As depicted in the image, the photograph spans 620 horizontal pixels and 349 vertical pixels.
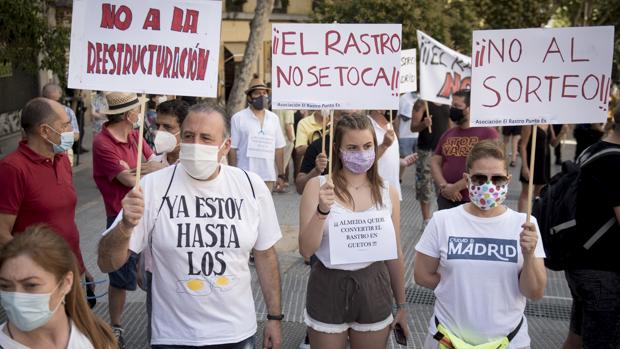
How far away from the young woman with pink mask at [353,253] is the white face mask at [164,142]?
1.44 m

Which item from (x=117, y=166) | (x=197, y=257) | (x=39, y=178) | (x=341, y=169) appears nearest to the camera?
(x=197, y=257)

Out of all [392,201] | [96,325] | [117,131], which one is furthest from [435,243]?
[117,131]

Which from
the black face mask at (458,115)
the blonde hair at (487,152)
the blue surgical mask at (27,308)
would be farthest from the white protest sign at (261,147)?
the blue surgical mask at (27,308)

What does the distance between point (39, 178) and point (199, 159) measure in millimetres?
1519

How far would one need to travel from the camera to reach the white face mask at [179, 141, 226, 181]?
3.54 m

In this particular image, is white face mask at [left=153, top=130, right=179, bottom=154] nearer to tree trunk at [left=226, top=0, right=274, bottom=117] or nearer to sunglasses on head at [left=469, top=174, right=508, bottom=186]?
sunglasses on head at [left=469, top=174, right=508, bottom=186]

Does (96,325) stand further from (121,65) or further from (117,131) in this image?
(117,131)

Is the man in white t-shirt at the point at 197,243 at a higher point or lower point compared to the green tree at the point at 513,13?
lower

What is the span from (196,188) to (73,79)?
811mm

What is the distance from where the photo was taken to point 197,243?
11.5 ft

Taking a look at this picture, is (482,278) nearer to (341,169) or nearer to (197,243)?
(341,169)

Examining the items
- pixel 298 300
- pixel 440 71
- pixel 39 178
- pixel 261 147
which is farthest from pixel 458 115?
pixel 39 178

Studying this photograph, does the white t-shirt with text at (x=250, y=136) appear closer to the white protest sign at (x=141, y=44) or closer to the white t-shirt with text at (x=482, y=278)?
the white protest sign at (x=141, y=44)

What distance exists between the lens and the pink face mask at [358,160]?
14.2 feet
